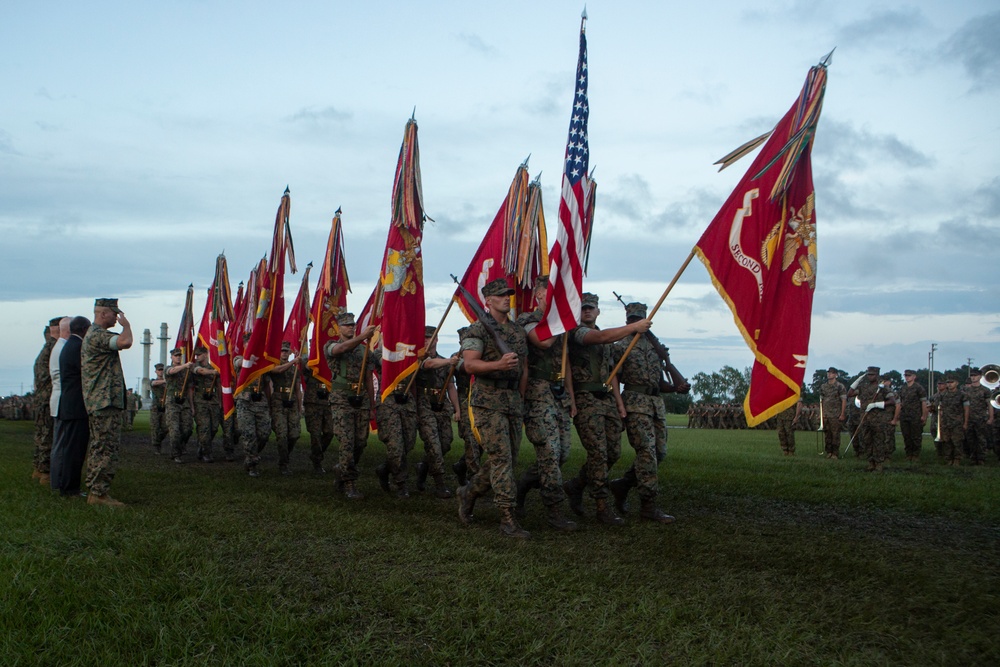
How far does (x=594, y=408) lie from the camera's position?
27.0 feet

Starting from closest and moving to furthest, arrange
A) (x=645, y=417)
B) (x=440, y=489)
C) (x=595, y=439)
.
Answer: (x=595, y=439), (x=645, y=417), (x=440, y=489)

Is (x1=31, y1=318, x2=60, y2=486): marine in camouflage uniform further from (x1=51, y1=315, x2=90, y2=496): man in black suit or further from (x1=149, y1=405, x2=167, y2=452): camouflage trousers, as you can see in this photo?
(x1=149, y1=405, x2=167, y2=452): camouflage trousers

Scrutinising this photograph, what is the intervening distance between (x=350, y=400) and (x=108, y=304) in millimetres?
3013

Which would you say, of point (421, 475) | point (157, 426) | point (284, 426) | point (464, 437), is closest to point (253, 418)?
point (284, 426)

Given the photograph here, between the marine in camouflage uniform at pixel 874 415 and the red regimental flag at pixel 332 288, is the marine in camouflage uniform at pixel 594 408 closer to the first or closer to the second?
the red regimental flag at pixel 332 288

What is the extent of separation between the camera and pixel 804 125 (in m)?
6.66

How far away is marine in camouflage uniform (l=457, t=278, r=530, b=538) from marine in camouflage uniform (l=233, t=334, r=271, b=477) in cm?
521

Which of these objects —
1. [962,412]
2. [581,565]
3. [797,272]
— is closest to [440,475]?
[581,565]

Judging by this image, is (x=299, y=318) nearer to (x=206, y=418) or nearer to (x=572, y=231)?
(x=206, y=418)

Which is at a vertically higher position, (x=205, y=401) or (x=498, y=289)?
(x=498, y=289)

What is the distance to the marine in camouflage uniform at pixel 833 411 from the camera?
18625mm

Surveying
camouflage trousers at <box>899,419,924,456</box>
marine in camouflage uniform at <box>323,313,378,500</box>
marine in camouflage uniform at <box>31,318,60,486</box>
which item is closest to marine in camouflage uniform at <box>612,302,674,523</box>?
marine in camouflage uniform at <box>323,313,378,500</box>

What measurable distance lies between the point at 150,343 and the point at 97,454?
197 feet

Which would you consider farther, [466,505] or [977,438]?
[977,438]
